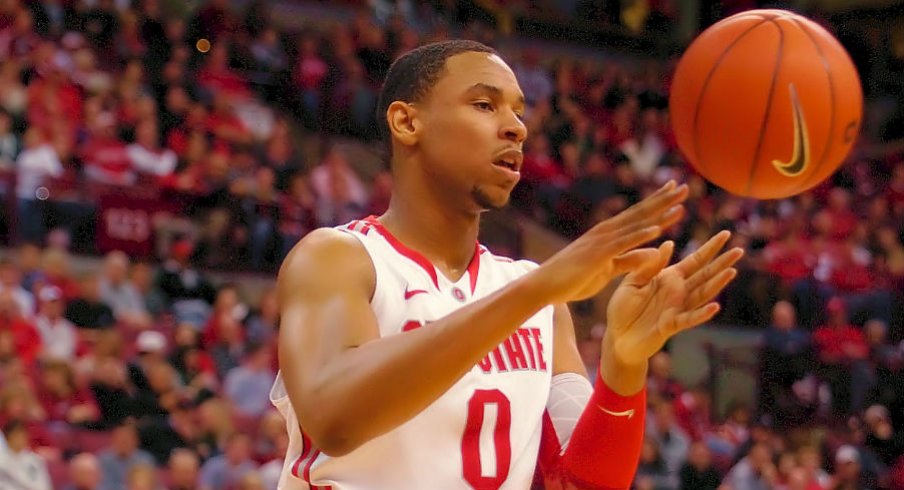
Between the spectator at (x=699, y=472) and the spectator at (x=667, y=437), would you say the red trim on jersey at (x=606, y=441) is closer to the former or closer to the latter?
the spectator at (x=699, y=472)

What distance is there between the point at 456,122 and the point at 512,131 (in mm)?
134

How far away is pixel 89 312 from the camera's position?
30.7 feet

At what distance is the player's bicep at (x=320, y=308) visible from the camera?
2666 mm

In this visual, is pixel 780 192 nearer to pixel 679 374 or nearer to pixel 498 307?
pixel 498 307

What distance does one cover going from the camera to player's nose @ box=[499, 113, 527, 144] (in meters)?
3.04

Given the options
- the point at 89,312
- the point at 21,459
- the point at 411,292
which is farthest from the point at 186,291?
the point at 411,292

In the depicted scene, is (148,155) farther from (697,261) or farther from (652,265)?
(652,265)

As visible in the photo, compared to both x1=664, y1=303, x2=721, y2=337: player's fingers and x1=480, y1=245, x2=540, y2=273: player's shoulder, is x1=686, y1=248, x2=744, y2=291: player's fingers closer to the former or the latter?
x1=664, y1=303, x2=721, y2=337: player's fingers

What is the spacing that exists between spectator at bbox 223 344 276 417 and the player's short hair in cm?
622

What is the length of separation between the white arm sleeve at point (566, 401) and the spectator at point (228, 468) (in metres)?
5.21

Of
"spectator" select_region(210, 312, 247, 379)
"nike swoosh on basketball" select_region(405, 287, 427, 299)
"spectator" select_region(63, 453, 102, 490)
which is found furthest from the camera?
"spectator" select_region(210, 312, 247, 379)

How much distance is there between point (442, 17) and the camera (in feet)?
53.9

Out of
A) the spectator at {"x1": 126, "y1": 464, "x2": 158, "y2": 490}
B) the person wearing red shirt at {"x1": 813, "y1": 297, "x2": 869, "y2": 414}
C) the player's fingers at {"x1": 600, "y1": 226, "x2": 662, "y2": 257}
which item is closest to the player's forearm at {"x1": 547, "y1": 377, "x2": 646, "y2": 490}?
the player's fingers at {"x1": 600, "y1": 226, "x2": 662, "y2": 257}

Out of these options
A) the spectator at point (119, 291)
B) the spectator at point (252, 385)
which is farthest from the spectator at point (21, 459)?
the spectator at point (119, 291)
